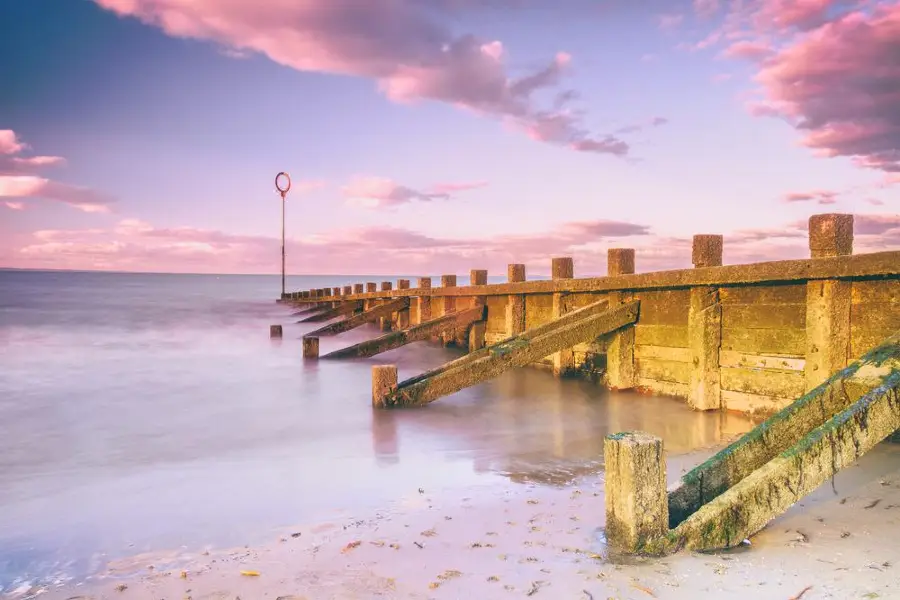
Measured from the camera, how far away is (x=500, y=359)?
637 cm

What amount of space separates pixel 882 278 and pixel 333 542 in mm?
4477

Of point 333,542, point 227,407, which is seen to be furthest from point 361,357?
point 333,542

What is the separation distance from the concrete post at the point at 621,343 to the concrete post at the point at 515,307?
99.0 inches

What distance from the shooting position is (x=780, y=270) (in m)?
5.28

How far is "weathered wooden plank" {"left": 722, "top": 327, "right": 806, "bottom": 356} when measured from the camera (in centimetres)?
538

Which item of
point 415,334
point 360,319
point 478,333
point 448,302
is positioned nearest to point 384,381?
point 415,334

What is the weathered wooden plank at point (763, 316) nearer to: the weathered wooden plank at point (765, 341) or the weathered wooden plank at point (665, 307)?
the weathered wooden plank at point (765, 341)

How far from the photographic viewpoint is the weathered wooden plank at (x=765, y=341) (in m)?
5.38

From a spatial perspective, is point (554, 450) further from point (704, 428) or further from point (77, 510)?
point (77, 510)

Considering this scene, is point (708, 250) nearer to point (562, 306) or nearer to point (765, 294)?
point (765, 294)

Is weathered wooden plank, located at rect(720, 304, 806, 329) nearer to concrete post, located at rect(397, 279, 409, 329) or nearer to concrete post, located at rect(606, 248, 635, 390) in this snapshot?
concrete post, located at rect(606, 248, 635, 390)

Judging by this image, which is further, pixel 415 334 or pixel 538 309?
pixel 415 334

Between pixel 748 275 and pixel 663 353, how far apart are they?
165cm

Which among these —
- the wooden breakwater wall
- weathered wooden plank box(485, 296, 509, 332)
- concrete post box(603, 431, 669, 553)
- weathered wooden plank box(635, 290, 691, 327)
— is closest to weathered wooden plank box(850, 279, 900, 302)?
the wooden breakwater wall
